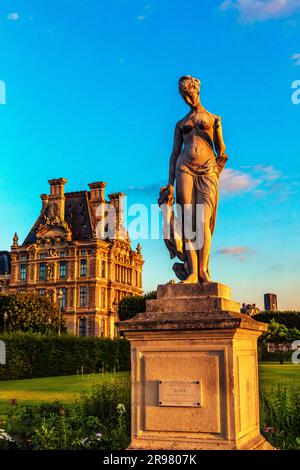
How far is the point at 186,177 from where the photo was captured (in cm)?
703

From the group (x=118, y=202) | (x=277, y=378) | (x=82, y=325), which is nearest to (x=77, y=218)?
(x=118, y=202)

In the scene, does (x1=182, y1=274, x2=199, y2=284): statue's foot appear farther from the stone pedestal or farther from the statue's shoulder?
the statue's shoulder

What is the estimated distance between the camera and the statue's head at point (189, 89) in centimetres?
711

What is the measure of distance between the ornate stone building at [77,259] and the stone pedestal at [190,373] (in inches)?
2768

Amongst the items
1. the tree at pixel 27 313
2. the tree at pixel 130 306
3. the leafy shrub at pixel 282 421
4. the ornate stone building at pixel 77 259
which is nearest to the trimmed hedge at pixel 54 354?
the tree at pixel 27 313

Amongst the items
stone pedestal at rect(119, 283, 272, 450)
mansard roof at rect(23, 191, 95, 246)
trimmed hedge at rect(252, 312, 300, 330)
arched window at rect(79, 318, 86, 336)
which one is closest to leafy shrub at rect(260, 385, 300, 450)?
stone pedestal at rect(119, 283, 272, 450)

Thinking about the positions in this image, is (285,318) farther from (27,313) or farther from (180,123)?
(180,123)

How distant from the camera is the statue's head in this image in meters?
7.11

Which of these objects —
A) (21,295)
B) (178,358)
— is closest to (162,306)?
(178,358)

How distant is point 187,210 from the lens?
7008 mm

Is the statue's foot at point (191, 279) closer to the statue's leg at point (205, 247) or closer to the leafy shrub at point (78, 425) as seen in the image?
the statue's leg at point (205, 247)

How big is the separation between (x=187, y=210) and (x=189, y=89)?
1558mm

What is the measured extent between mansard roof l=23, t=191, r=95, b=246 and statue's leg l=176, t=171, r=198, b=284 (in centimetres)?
7412

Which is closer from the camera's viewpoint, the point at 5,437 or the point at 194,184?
the point at 194,184
